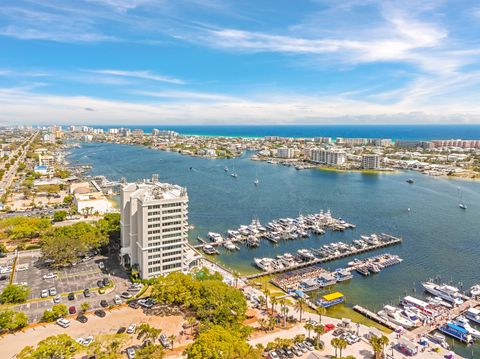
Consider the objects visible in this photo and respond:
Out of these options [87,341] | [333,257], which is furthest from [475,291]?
[87,341]

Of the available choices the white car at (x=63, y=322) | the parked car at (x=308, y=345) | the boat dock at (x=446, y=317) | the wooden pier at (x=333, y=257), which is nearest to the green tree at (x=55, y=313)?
the white car at (x=63, y=322)

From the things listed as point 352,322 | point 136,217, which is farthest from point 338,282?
point 136,217

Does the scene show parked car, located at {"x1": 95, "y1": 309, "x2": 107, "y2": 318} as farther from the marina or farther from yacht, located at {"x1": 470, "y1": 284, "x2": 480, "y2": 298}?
yacht, located at {"x1": 470, "y1": 284, "x2": 480, "y2": 298}

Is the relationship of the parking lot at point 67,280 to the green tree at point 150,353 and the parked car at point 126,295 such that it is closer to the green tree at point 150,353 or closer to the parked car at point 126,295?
the parked car at point 126,295

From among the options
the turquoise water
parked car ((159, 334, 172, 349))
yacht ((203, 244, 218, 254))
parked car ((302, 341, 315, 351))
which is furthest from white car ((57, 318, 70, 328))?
yacht ((203, 244, 218, 254))

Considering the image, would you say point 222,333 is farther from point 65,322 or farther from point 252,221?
point 252,221
